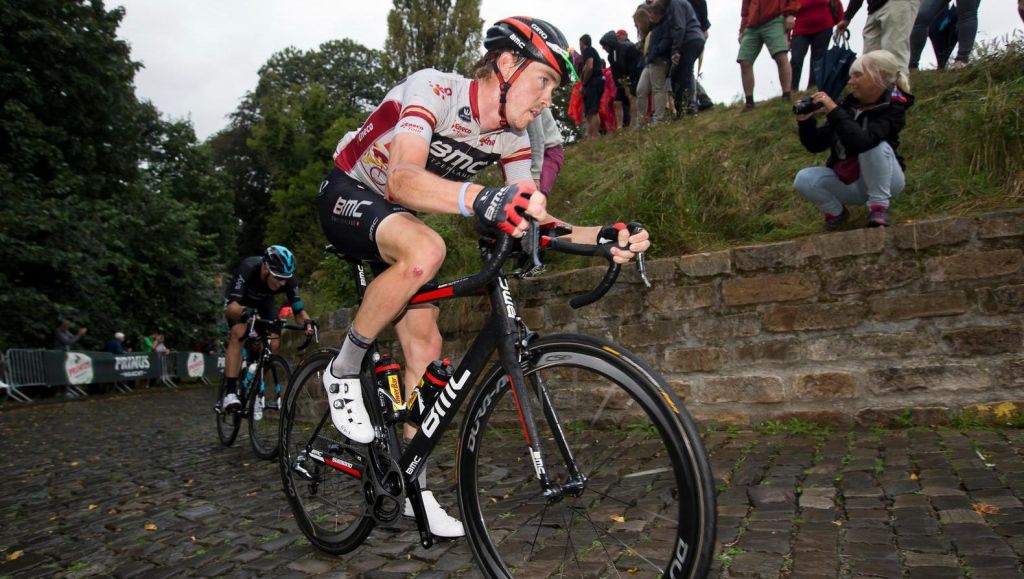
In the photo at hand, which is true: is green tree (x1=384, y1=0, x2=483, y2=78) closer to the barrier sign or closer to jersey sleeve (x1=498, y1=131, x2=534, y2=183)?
the barrier sign

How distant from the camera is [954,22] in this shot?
829 centimetres

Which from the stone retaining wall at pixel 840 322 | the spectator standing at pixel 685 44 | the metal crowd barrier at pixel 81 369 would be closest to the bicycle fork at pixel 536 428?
the stone retaining wall at pixel 840 322

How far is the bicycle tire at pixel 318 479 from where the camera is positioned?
10.3ft

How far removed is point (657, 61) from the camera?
10141mm

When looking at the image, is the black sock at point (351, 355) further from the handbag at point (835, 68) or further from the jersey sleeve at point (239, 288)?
the handbag at point (835, 68)

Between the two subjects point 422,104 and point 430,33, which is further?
point 430,33

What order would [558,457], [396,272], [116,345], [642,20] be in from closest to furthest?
[558,457] → [396,272] → [642,20] → [116,345]

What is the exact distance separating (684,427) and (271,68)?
177 ft

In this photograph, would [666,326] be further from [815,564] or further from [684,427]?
[684,427]

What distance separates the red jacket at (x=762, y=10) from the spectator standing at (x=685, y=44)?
828 millimetres

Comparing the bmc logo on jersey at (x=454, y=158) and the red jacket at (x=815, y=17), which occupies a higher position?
the red jacket at (x=815, y=17)

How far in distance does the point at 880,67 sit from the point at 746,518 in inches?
141

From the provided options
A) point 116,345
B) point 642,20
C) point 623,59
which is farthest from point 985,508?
point 116,345

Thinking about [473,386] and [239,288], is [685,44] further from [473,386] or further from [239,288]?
[473,386]
